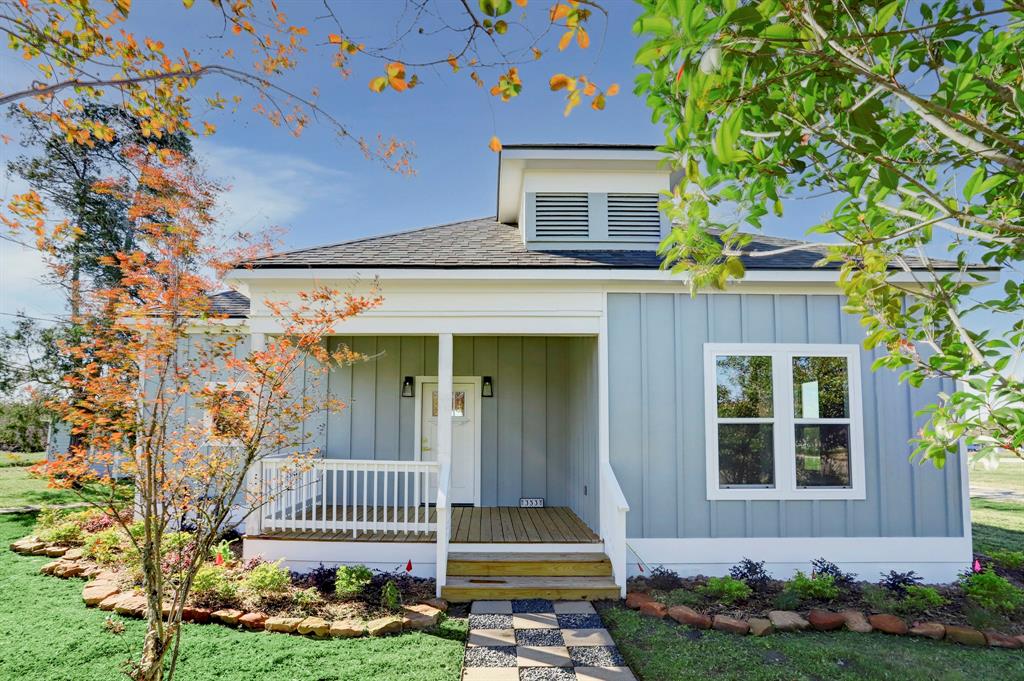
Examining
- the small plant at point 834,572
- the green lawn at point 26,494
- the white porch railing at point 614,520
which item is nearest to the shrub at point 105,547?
the green lawn at point 26,494

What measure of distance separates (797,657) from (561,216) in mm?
5655

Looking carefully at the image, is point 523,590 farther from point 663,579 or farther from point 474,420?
point 474,420

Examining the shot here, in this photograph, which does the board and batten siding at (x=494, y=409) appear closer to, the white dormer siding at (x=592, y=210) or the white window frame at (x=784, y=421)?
the white dormer siding at (x=592, y=210)

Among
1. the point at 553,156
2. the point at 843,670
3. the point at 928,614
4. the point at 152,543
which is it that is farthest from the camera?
the point at 553,156

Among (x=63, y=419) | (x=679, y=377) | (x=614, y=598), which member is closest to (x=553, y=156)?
(x=679, y=377)

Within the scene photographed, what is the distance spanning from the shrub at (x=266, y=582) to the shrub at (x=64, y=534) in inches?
149

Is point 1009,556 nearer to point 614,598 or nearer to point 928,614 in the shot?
point 928,614

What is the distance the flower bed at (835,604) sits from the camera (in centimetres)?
511

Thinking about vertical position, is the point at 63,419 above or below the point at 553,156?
below

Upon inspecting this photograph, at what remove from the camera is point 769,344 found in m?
6.77

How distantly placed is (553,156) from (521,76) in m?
5.07

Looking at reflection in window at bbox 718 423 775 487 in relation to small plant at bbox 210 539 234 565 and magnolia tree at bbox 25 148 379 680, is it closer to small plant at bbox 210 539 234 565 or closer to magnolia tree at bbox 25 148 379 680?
magnolia tree at bbox 25 148 379 680

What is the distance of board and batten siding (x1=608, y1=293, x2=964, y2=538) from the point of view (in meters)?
6.56

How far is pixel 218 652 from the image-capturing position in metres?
4.52
